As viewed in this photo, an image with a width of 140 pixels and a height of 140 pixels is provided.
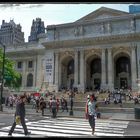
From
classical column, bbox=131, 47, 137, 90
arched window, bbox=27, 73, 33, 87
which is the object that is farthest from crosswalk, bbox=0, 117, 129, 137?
arched window, bbox=27, 73, 33, 87

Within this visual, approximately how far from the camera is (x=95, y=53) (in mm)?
58219

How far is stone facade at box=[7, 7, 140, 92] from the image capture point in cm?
5462

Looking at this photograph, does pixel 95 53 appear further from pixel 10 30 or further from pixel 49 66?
pixel 10 30

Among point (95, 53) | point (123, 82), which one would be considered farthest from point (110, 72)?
point (95, 53)

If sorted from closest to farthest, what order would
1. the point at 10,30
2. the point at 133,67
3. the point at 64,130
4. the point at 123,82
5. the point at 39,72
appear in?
the point at 64,130
the point at 10,30
the point at 133,67
the point at 123,82
the point at 39,72

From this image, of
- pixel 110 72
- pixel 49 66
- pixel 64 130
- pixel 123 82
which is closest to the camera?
pixel 64 130

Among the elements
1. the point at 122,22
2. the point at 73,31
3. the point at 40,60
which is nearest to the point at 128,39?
the point at 122,22

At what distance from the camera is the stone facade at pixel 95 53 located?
A: 54.6 m

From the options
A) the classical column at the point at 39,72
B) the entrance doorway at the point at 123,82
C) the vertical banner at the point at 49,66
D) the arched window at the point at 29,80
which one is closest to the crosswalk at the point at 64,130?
the entrance doorway at the point at 123,82

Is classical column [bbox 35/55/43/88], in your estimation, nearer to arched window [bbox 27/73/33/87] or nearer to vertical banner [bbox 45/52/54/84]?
arched window [bbox 27/73/33/87]

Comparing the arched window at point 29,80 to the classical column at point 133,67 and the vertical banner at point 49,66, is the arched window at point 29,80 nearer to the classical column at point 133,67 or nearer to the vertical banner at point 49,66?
the vertical banner at point 49,66

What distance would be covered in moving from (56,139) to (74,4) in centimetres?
148

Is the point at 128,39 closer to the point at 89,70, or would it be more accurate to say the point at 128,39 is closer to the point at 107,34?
the point at 107,34

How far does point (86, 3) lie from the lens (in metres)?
2.95
